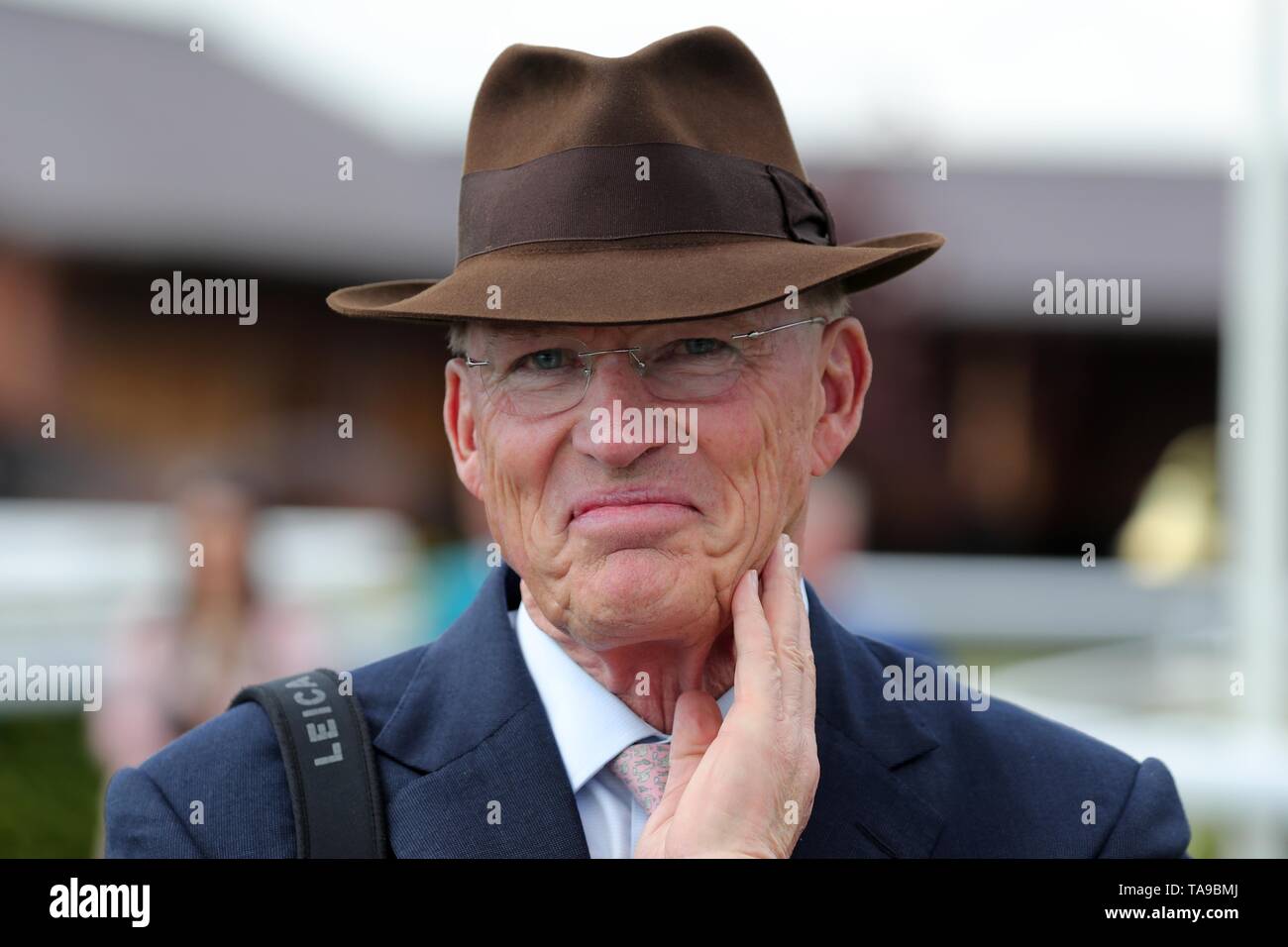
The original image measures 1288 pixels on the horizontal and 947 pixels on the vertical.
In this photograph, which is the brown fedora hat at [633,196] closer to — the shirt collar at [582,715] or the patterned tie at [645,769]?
the shirt collar at [582,715]

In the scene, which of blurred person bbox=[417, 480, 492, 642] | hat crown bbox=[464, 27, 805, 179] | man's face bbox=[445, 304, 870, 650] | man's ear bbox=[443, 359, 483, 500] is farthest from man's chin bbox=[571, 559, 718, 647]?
blurred person bbox=[417, 480, 492, 642]

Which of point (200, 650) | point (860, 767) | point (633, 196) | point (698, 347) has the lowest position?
point (200, 650)

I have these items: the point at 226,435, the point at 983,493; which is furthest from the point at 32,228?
the point at 983,493

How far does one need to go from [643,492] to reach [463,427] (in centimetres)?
48

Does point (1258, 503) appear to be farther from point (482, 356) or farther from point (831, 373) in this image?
point (482, 356)

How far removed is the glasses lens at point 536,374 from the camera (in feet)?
6.72

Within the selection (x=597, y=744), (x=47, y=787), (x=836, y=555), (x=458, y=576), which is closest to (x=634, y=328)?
(x=597, y=744)

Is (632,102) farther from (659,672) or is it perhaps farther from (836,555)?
(836,555)

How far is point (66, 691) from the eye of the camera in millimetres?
7535

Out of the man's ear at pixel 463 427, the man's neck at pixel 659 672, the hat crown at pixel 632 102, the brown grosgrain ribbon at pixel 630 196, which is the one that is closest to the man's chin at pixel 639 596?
the man's neck at pixel 659 672

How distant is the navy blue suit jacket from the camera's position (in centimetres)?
211

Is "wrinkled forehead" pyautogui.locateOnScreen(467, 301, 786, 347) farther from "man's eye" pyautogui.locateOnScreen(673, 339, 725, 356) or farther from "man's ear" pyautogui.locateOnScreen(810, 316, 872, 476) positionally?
"man's ear" pyautogui.locateOnScreen(810, 316, 872, 476)

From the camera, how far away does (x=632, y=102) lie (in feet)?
6.78

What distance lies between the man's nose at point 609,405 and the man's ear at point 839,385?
0.41 m
